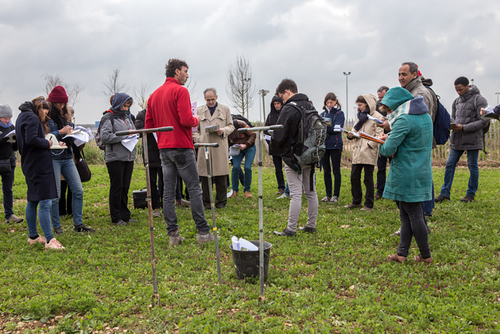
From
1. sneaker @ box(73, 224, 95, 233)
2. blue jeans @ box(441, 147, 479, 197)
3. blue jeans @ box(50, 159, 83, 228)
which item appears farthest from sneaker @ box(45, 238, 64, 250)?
blue jeans @ box(441, 147, 479, 197)

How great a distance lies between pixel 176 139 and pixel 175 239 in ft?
4.54

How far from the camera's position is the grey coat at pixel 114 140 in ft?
20.1

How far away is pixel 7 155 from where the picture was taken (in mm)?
6656

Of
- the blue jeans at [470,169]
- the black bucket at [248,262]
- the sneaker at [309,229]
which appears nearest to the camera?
the black bucket at [248,262]

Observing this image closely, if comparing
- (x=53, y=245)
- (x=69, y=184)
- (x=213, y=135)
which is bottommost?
(x=53, y=245)

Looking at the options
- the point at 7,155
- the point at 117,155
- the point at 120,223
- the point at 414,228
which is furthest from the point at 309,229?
the point at 7,155

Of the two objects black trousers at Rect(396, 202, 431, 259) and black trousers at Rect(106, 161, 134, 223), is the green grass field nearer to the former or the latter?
black trousers at Rect(396, 202, 431, 259)

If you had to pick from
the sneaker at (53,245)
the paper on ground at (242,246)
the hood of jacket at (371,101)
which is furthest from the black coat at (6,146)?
the hood of jacket at (371,101)

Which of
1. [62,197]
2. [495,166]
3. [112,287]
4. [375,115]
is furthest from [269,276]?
[495,166]

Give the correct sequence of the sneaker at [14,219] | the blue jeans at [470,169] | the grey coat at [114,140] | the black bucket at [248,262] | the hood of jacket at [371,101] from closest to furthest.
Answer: the black bucket at [248,262] < the grey coat at [114,140] < the sneaker at [14,219] < the hood of jacket at [371,101] < the blue jeans at [470,169]

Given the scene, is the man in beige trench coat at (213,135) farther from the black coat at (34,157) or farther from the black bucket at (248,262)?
the black bucket at (248,262)

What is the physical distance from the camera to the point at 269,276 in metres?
4.03

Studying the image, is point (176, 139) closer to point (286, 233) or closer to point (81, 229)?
point (286, 233)

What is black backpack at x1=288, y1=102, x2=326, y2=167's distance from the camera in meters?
5.09
